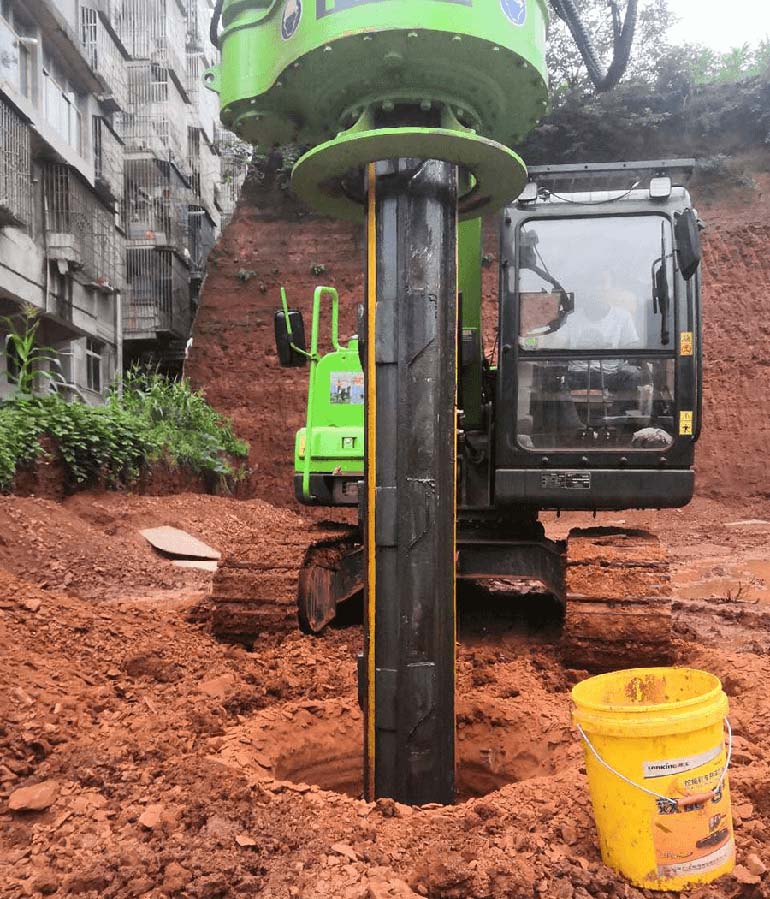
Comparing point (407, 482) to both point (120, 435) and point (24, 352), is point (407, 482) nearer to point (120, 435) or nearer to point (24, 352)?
point (24, 352)

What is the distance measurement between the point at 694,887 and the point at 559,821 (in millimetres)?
436

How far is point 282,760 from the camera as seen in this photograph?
3.55 m

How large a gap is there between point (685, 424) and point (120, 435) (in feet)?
29.1

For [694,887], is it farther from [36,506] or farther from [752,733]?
[36,506]

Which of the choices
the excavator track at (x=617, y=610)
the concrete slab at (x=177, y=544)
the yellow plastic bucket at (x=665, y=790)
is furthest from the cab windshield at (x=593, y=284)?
the concrete slab at (x=177, y=544)

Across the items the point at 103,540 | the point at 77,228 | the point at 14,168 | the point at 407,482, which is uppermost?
the point at 14,168

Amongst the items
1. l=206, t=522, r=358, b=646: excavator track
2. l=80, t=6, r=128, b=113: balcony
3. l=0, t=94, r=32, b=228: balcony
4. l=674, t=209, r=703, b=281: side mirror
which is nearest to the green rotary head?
l=674, t=209, r=703, b=281: side mirror

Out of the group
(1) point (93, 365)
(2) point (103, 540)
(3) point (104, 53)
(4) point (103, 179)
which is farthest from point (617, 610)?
(3) point (104, 53)

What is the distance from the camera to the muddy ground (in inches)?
89.4

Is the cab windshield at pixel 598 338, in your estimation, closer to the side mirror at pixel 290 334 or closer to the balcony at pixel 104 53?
the side mirror at pixel 290 334

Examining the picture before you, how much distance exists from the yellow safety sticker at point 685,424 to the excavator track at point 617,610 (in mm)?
665

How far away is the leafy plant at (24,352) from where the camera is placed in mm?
10867

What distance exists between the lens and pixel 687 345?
4.78m

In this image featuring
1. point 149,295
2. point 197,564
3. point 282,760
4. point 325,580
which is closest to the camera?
point 282,760
